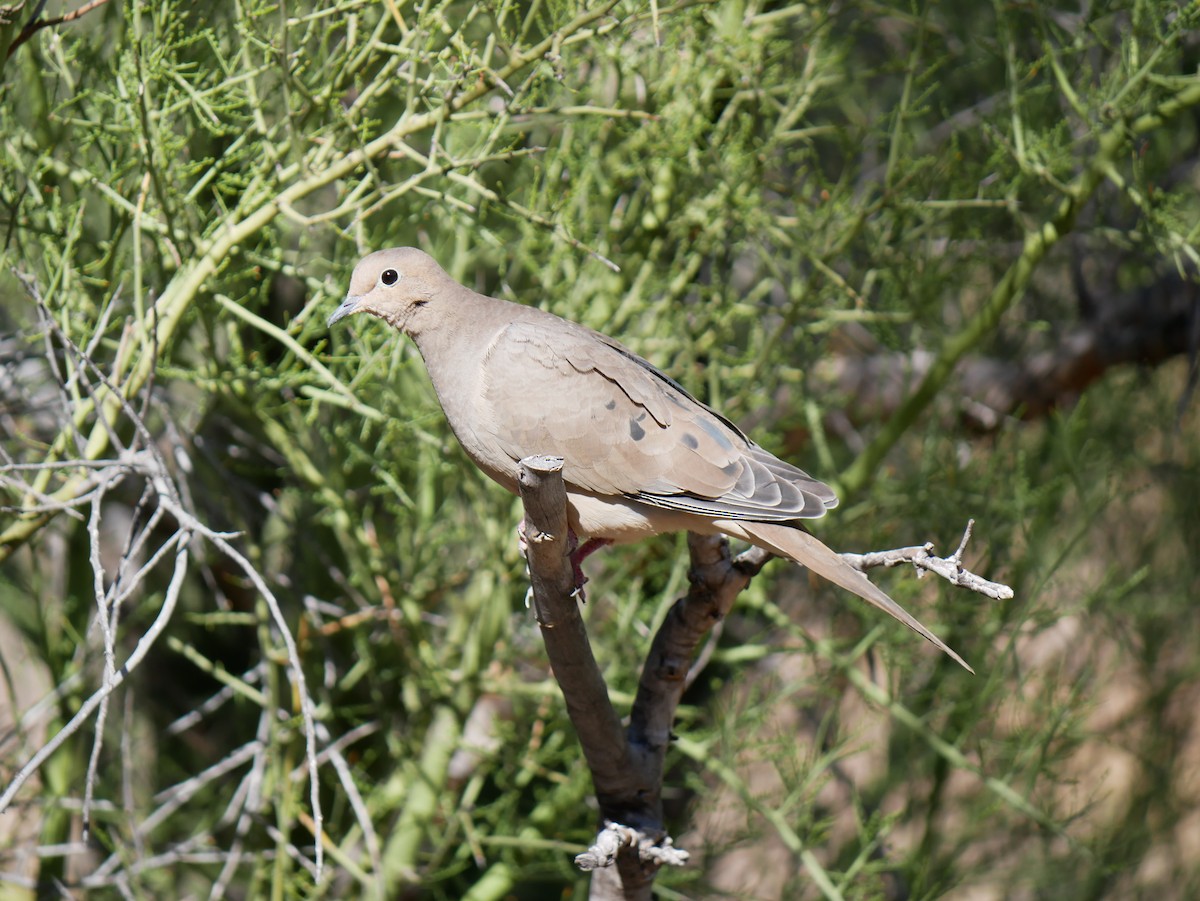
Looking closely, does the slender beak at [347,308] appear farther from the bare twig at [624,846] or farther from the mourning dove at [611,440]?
the bare twig at [624,846]

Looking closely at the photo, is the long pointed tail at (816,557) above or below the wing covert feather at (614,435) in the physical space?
below

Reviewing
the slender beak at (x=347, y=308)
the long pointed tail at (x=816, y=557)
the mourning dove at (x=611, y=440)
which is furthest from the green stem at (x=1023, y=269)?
the slender beak at (x=347, y=308)

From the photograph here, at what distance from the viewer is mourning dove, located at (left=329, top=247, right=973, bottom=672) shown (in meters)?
2.55

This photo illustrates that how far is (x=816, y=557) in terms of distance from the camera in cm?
238

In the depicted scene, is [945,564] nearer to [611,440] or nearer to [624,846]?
[611,440]

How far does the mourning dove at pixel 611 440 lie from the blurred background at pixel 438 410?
0.29 m

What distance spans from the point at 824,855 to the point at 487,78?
165 inches

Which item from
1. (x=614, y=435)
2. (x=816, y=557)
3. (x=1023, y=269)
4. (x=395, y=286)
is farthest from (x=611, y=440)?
(x=1023, y=269)

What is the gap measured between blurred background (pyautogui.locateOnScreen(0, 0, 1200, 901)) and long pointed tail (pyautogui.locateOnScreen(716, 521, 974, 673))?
2.69ft

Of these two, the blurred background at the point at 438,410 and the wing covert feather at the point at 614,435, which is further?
the blurred background at the point at 438,410

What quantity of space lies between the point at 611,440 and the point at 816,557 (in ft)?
1.72

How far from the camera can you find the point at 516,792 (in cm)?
378

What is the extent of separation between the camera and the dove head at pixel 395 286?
2863 millimetres

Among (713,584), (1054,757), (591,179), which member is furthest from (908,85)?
(1054,757)
